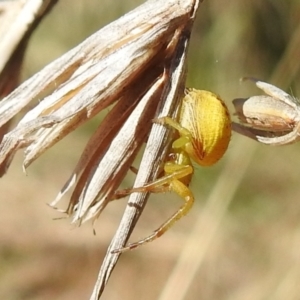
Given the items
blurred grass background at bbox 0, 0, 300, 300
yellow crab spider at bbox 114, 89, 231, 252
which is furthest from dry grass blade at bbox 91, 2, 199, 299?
blurred grass background at bbox 0, 0, 300, 300

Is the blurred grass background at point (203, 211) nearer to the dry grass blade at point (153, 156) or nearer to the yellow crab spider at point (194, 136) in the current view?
the yellow crab spider at point (194, 136)

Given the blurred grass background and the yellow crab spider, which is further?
the blurred grass background

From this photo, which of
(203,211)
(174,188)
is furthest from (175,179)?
(203,211)

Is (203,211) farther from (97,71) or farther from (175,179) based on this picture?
(97,71)

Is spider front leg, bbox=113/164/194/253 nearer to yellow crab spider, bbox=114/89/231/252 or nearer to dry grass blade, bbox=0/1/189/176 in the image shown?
yellow crab spider, bbox=114/89/231/252

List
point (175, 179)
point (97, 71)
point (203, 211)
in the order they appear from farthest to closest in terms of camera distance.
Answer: point (203, 211), point (175, 179), point (97, 71)

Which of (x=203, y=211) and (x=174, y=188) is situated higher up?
(x=174, y=188)

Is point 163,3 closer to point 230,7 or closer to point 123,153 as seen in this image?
point 123,153
